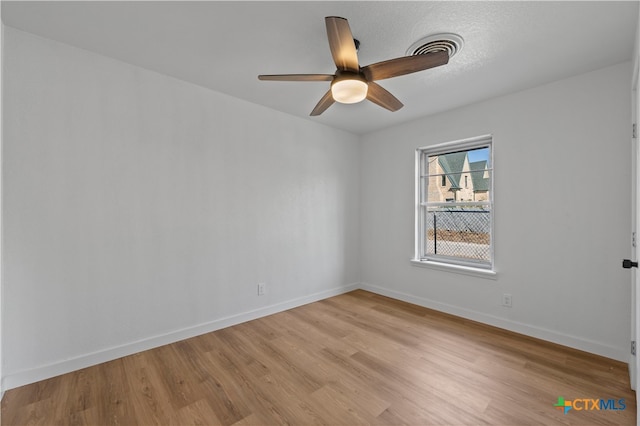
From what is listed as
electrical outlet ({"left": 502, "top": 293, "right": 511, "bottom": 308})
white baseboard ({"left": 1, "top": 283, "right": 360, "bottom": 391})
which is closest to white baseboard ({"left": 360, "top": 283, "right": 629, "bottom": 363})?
electrical outlet ({"left": 502, "top": 293, "right": 511, "bottom": 308})

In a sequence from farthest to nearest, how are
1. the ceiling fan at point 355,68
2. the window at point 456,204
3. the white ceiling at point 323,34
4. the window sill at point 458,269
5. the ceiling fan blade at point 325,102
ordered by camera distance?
the window at point 456,204 → the window sill at point 458,269 → the ceiling fan blade at point 325,102 → the white ceiling at point 323,34 → the ceiling fan at point 355,68

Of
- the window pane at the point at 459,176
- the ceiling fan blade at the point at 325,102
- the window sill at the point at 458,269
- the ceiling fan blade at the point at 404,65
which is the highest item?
the ceiling fan blade at the point at 404,65

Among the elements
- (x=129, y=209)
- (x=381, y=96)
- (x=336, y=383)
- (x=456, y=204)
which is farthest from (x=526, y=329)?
(x=129, y=209)

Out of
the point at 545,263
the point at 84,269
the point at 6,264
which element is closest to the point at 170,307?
the point at 84,269

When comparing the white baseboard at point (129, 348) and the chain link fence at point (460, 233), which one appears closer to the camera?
the white baseboard at point (129, 348)

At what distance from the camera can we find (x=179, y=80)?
8.77 feet

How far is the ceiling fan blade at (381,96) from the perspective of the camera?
198cm

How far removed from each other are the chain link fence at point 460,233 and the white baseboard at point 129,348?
6.43 ft

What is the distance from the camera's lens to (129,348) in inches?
93.7

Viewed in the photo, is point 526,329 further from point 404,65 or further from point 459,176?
point 404,65

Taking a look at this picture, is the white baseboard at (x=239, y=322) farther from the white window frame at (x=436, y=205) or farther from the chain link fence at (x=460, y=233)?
the chain link fence at (x=460, y=233)

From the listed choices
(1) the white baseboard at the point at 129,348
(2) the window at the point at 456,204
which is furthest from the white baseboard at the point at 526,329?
(1) the white baseboard at the point at 129,348

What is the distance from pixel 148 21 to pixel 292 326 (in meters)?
2.84

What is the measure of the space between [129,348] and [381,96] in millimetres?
2885
